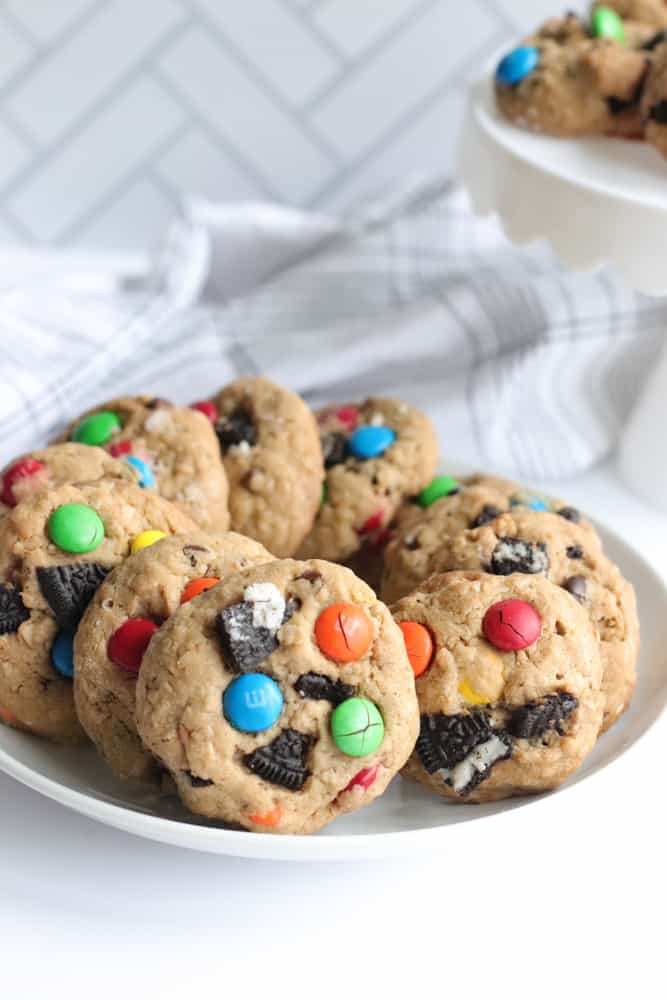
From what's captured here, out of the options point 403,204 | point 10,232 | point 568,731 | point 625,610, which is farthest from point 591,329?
point 10,232

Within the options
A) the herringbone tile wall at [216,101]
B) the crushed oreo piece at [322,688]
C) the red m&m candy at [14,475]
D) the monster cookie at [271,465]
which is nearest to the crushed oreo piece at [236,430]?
the monster cookie at [271,465]

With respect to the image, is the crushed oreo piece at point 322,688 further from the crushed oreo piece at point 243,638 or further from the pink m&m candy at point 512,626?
the pink m&m candy at point 512,626

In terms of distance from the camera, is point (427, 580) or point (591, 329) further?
point (591, 329)

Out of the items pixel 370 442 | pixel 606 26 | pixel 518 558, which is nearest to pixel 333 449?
pixel 370 442

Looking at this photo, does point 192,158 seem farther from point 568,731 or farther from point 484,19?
point 568,731

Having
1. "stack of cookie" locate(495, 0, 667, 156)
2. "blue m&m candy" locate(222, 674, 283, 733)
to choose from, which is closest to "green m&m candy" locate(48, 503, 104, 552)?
"blue m&m candy" locate(222, 674, 283, 733)

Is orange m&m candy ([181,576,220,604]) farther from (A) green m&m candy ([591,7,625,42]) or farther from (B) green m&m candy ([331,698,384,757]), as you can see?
(A) green m&m candy ([591,7,625,42])
